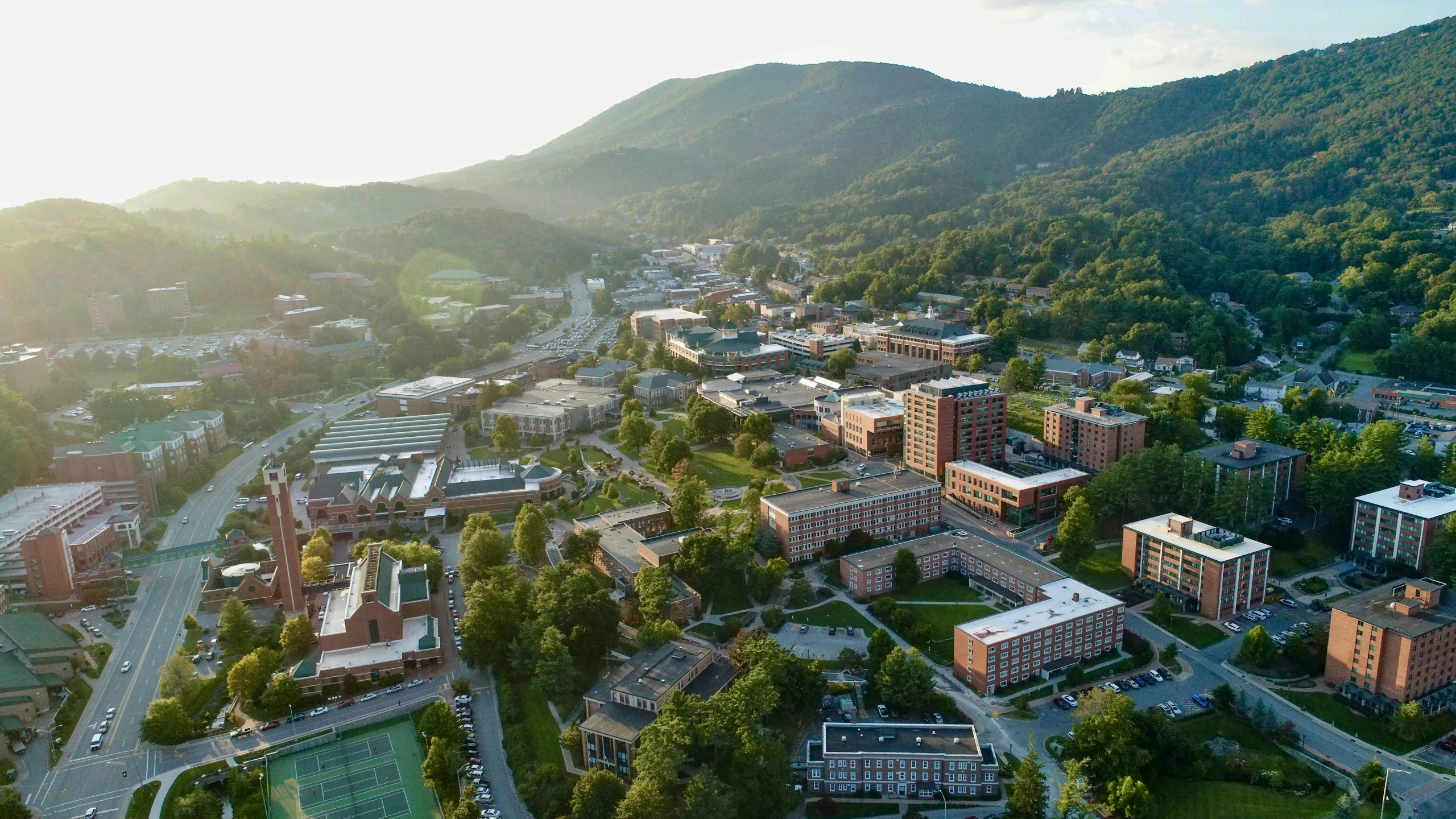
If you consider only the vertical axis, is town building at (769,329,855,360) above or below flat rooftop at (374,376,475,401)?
above

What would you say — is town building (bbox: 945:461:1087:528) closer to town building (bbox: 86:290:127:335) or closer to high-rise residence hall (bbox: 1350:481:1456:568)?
high-rise residence hall (bbox: 1350:481:1456:568)

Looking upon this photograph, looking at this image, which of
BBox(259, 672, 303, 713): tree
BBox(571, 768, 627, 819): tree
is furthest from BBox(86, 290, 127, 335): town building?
BBox(571, 768, 627, 819): tree

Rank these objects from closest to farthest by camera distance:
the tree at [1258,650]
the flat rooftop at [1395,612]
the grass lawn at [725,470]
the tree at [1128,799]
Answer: the tree at [1128,799], the flat rooftop at [1395,612], the tree at [1258,650], the grass lawn at [725,470]

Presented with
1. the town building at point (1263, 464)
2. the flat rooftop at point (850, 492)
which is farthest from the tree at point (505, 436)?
the town building at point (1263, 464)

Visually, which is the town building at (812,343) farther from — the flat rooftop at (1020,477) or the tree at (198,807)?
the tree at (198,807)

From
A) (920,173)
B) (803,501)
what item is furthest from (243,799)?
(920,173)

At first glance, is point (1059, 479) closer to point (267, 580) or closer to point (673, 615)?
point (673, 615)

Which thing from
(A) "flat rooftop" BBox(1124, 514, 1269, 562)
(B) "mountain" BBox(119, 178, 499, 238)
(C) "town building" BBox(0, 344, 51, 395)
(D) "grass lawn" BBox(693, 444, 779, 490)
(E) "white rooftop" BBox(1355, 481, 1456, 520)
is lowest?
(D) "grass lawn" BBox(693, 444, 779, 490)
